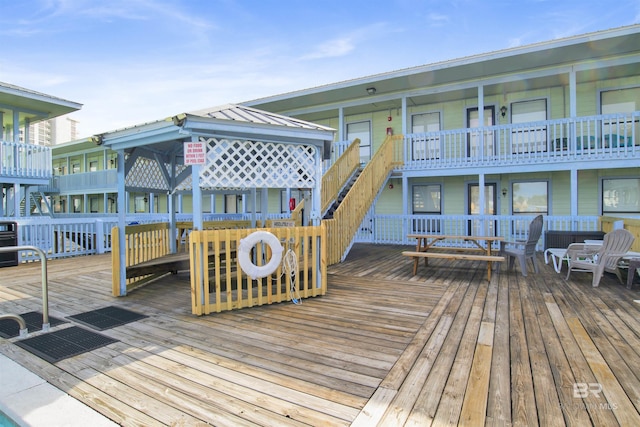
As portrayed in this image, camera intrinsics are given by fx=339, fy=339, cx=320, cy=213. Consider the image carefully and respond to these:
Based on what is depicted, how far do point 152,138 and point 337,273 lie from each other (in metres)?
4.03

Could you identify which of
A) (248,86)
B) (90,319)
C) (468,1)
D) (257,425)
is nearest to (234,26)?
(248,86)

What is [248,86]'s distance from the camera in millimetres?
16719

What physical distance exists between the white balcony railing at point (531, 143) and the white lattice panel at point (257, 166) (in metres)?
7.01

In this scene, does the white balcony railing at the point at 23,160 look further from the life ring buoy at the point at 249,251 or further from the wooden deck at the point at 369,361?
the life ring buoy at the point at 249,251

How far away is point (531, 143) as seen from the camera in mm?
10688

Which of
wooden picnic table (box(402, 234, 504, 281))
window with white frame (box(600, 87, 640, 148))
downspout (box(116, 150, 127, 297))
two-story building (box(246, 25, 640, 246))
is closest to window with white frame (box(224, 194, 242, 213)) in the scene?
two-story building (box(246, 25, 640, 246))

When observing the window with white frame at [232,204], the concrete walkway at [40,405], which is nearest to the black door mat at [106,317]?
the concrete walkway at [40,405]

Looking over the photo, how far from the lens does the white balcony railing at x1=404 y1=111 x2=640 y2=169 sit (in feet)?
30.0

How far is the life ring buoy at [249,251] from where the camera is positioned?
4324 mm

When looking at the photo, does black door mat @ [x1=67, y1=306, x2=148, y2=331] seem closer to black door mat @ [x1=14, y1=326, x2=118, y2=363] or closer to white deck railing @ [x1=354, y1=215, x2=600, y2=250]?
black door mat @ [x1=14, y1=326, x2=118, y2=363]

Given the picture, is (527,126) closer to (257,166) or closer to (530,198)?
(530,198)

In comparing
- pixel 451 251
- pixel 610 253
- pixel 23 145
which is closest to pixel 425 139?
pixel 451 251

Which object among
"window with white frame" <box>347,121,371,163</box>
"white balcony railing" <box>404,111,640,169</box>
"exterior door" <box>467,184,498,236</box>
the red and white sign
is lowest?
"exterior door" <box>467,184,498,236</box>

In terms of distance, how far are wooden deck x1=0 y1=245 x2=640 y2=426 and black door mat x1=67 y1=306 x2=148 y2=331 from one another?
176 mm
